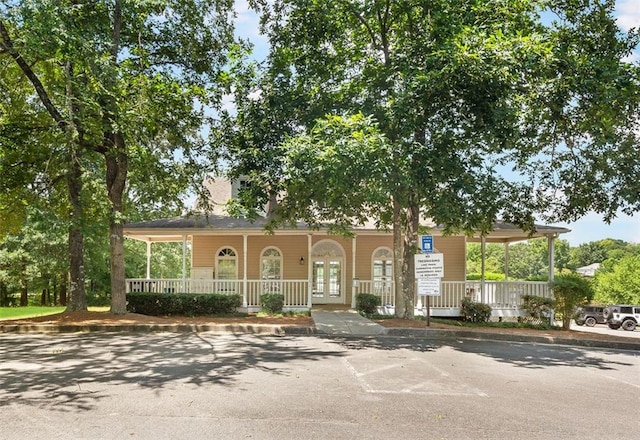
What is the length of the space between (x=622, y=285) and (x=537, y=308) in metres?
34.6

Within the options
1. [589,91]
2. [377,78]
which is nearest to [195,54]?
[377,78]

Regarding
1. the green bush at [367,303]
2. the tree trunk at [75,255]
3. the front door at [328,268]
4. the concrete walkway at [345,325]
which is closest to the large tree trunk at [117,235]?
the tree trunk at [75,255]

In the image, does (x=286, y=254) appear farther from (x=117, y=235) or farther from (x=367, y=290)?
(x=117, y=235)

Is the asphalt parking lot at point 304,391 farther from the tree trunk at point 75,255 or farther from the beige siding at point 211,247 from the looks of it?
the beige siding at point 211,247

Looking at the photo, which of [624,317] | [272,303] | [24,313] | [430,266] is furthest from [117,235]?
[624,317]

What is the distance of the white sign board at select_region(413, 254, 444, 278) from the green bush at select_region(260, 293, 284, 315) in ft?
18.8

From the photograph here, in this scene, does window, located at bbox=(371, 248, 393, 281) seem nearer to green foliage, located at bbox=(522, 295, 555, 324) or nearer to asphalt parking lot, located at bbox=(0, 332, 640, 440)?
green foliage, located at bbox=(522, 295, 555, 324)

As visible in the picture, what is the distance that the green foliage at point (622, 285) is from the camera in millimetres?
42719

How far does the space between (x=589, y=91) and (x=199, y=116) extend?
420 inches

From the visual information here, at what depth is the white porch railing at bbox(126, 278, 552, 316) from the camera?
57.8ft

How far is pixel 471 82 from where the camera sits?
10.4 m

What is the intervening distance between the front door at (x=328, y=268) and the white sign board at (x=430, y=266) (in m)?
7.76

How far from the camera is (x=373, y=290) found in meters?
18.5

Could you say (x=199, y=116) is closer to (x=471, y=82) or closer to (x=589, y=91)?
(x=471, y=82)
